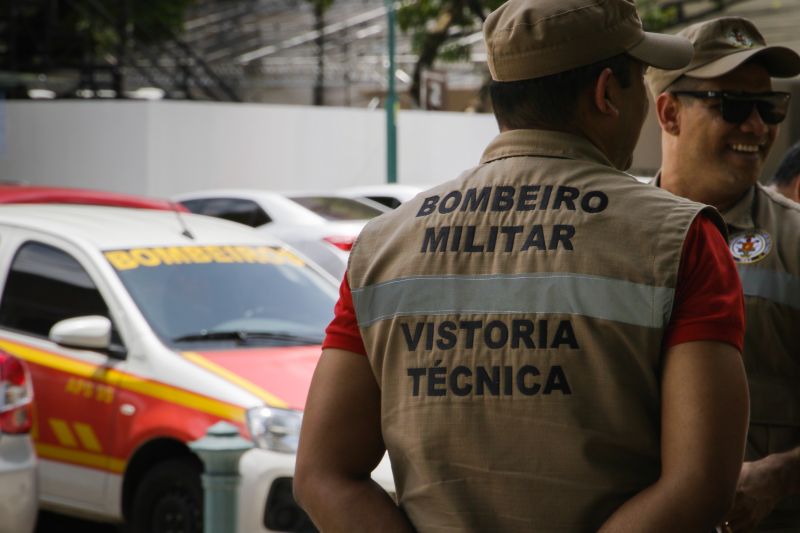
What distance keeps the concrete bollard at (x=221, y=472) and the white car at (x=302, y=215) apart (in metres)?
7.13

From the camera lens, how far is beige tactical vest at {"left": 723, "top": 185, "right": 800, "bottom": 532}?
8.89 ft

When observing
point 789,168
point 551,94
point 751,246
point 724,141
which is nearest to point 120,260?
point 789,168

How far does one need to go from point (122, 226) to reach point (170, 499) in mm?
1555

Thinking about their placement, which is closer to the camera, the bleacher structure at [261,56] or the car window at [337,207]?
the car window at [337,207]

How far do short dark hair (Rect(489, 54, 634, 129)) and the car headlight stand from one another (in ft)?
10.5

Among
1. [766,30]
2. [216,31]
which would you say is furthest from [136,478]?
[216,31]

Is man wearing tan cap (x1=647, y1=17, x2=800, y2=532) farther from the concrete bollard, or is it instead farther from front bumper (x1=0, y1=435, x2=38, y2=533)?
front bumper (x1=0, y1=435, x2=38, y2=533)

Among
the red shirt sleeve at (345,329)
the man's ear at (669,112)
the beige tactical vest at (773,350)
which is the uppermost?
the man's ear at (669,112)

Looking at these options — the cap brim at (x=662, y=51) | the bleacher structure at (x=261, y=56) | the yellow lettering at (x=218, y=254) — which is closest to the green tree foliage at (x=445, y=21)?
the bleacher structure at (x=261, y=56)

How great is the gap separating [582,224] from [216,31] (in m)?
31.5

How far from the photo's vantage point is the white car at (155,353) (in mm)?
5281

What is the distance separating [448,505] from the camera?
6.47 feet

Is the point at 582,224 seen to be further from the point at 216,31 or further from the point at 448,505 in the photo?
the point at 216,31

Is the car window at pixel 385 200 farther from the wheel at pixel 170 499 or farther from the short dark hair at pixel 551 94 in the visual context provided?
the short dark hair at pixel 551 94
